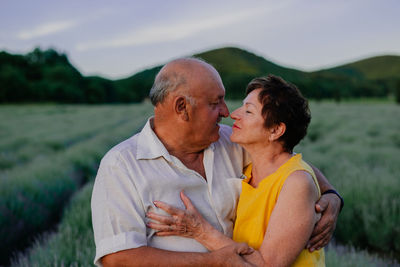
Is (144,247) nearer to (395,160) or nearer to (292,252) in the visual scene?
(292,252)

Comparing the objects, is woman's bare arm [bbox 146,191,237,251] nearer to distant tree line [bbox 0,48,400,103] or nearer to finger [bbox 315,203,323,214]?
finger [bbox 315,203,323,214]

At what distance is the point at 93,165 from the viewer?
286 inches

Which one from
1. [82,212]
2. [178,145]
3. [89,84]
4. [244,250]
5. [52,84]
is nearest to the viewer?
[244,250]

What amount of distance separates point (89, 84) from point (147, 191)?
6609 centimetres

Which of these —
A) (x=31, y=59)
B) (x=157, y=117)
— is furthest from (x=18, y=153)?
(x=31, y=59)

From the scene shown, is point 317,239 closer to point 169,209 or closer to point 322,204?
point 322,204

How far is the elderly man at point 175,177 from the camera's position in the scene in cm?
186

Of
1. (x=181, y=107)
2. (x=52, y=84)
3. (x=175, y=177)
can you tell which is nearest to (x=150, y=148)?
(x=175, y=177)

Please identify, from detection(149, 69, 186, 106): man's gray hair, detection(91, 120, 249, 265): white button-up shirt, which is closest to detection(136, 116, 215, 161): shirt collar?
detection(91, 120, 249, 265): white button-up shirt

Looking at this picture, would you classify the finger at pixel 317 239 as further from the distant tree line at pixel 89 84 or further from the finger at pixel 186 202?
the distant tree line at pixel 89 84

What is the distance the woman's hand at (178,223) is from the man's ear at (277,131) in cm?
62

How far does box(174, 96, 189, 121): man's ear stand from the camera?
2.29m

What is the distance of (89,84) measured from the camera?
212 feet

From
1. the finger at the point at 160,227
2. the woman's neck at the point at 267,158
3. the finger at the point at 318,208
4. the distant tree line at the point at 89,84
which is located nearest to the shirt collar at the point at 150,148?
the finger at the point at 160,227
